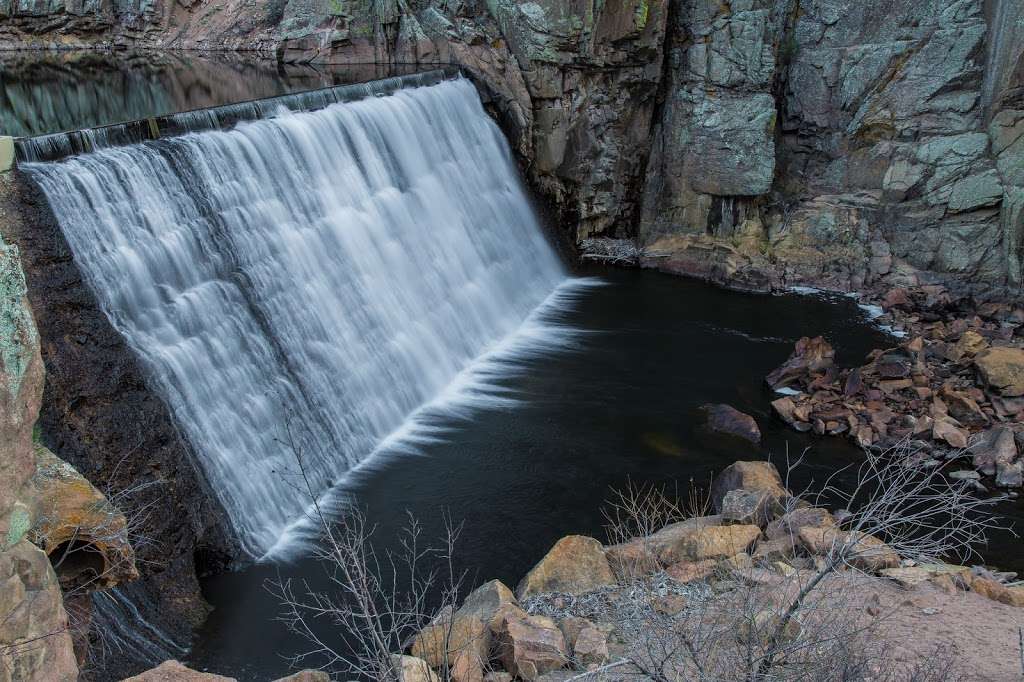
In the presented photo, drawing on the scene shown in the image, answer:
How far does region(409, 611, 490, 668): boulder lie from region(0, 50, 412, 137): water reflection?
540 inches

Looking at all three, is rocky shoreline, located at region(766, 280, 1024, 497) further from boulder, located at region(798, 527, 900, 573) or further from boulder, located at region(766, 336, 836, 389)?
boulder, located at region(798, 527, 900, 573)

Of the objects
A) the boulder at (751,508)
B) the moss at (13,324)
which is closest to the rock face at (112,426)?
the moss at (13,324)

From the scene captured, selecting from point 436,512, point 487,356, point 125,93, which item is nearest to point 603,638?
point 436,512

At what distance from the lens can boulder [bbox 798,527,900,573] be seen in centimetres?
1005

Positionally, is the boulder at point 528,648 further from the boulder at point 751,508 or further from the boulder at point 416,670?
the boulder at point 751,508

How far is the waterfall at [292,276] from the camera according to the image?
1241 cm

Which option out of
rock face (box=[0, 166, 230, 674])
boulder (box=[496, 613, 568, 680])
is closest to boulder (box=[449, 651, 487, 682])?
boulder (box=[496, 613, 568, 680])

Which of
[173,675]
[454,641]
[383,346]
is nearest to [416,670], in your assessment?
[454,641]

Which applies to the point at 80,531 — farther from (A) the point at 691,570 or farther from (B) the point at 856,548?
(B) the point at 856,548

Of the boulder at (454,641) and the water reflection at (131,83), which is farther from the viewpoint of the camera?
the water reflection at (131,83)

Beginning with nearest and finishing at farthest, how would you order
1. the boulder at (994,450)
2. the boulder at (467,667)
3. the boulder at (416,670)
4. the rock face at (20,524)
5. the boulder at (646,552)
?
1. the rock face at (20,524)
2. the boulder at (416,670)
3. the boulder at (467,667)
4. the boulder at (646,552)
5. the boulder at (994,450)

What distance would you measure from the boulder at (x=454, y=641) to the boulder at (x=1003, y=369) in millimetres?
11374

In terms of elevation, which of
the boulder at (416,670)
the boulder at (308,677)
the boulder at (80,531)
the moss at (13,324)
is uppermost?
the moss at (13,324)

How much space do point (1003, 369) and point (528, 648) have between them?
1170 cm
